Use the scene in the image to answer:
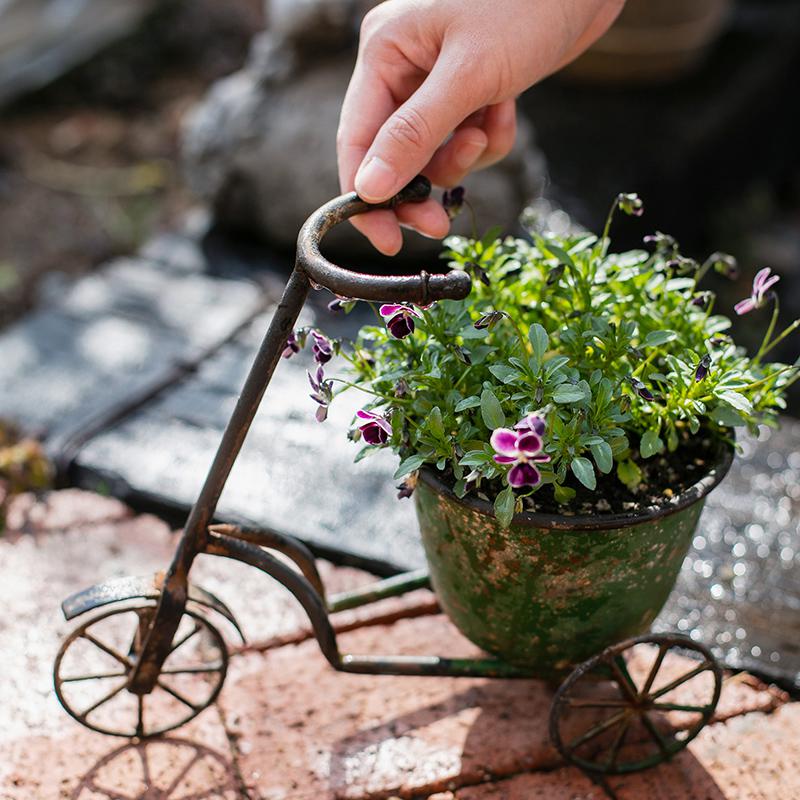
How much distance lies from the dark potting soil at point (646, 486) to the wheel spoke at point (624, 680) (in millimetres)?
315

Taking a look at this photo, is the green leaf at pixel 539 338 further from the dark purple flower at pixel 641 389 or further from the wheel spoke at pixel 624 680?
the wheel spoke at pixel 624 680

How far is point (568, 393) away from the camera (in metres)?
1.57

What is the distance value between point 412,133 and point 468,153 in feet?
1.00

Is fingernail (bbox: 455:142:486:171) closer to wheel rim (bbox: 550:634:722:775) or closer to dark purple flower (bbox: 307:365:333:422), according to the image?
dark purple flower (bbox: 307:365:333:422)

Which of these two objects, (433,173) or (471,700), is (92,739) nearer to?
(471,700)

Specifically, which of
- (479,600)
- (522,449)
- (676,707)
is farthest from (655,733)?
(522,449)

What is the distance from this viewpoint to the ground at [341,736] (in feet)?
6.18

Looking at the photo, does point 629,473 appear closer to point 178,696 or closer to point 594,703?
point 594,703

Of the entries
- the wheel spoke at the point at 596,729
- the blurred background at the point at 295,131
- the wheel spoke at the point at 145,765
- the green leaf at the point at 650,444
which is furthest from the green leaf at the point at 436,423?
the blurred background at the point at 295,131

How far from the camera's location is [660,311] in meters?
1.86

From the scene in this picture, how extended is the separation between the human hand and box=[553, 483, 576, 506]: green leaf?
0.53 metres

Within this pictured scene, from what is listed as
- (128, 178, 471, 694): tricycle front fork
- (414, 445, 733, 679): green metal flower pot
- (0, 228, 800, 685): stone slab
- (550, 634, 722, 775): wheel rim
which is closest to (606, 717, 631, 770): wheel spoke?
(550, 634, 722, 775): wheel rim

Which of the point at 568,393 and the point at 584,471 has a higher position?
the point at 568,393

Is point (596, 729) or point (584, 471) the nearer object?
point (584, 471)
